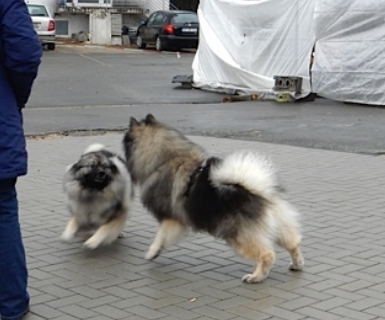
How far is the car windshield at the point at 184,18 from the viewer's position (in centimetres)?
3434

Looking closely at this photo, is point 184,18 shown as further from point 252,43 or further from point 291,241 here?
point 291,241

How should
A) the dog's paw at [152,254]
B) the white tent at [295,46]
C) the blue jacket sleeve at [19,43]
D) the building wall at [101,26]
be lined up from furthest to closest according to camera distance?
the building wall at [101,26] < the white tent at [295,46] < the dog's paw at [152,254] < the blue jacket sleeve at [19,43]

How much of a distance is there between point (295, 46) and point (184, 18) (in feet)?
56.4

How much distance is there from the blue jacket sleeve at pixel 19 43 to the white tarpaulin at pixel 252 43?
1404 cm

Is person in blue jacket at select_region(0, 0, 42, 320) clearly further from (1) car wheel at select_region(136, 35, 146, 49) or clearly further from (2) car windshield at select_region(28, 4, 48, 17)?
(1) car wheel at select_region(136, 35, 146, 49)

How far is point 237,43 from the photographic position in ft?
64.5

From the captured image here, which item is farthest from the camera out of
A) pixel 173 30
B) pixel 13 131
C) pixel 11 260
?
pixel 173 30

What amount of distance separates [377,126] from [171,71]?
12437 mm

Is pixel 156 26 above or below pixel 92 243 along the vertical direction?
below

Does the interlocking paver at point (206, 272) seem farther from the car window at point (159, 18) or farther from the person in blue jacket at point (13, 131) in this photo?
the car window at point (159, 18)

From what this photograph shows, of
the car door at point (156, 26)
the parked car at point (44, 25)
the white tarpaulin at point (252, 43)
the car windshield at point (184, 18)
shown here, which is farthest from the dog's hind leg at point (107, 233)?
the car door at point (156, 26)

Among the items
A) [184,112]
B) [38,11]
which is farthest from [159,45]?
[184,112]

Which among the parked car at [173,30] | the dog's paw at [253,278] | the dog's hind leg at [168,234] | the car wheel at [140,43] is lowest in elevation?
the car wheel at [140,43]

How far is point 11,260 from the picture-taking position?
461cm
